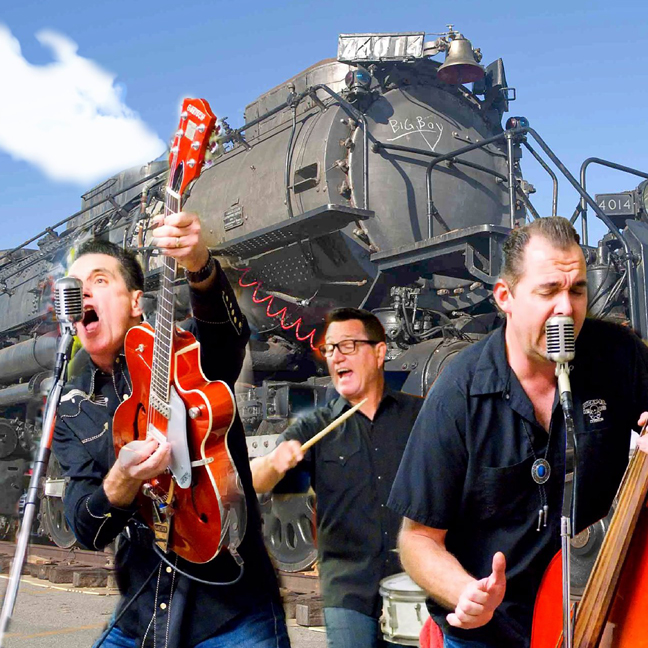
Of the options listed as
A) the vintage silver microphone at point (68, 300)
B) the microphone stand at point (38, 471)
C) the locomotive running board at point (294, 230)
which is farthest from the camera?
the locomotive running board at point (294, 230)

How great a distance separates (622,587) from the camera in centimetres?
157

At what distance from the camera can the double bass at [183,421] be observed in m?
2.07

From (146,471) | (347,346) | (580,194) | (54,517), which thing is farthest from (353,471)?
(54,517)

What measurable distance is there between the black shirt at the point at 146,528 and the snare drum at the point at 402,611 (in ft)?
2.75

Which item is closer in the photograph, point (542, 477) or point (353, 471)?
point (542, 477)

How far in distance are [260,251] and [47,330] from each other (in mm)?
5590

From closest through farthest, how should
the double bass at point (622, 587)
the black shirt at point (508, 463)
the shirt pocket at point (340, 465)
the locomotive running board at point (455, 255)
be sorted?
1. the double bass at point (622, 587)
2. the black shirt at point (508, 463)
3. the shirt pocket at point (340, 465)
4. the locomotive running board at point (455, 255)

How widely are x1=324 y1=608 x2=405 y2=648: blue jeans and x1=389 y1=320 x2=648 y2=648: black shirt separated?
0.92 metres

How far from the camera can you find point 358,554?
315cm

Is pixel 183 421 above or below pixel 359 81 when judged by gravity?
below

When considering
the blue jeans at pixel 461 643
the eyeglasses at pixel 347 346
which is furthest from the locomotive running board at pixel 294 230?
the blue jeans at pixel 461 643

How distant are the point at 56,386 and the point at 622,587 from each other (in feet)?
4.47

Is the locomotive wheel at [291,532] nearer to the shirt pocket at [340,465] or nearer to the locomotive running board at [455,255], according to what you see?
the locomotive running board at [455,255]

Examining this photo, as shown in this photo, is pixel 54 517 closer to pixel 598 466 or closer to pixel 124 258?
pixel 124 258
